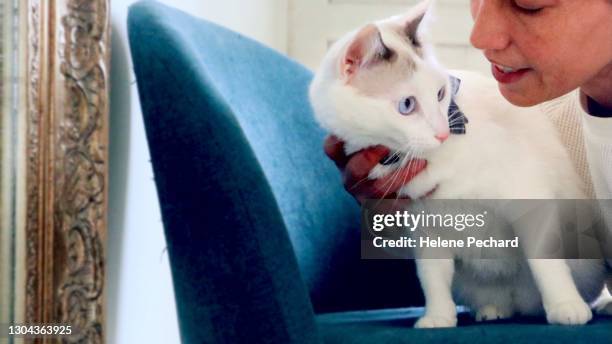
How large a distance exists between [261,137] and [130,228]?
0.71 ft

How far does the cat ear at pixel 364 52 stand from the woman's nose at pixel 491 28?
0.41 feet

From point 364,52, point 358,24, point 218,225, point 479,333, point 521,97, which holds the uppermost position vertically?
point 358,24

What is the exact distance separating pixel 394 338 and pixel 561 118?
0.46 m

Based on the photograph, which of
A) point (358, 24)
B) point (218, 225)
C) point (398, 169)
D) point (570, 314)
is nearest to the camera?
point (218, 225)

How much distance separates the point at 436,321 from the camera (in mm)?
808

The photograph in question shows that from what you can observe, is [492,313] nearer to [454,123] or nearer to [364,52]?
[454,123]

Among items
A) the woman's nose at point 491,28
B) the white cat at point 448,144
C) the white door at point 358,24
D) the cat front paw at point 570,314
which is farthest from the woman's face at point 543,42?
the white door at point 358,24

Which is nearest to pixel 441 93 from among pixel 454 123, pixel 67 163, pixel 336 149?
pixel 454 123

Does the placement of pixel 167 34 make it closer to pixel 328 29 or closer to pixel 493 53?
pixel 493 53

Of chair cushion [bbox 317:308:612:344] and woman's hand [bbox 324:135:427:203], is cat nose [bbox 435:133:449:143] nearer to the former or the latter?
woman's hand [bbox 324:135:427:203]

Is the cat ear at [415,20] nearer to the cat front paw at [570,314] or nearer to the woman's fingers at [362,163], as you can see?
the woman's fingers at [362,163]

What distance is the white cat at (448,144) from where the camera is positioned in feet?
2.65

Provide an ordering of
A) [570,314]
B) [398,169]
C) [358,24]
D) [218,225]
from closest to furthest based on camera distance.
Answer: [218,225] < [570,314] < [398,169] < [358,24]

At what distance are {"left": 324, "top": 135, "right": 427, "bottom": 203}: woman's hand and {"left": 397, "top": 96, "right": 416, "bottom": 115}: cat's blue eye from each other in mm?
64
